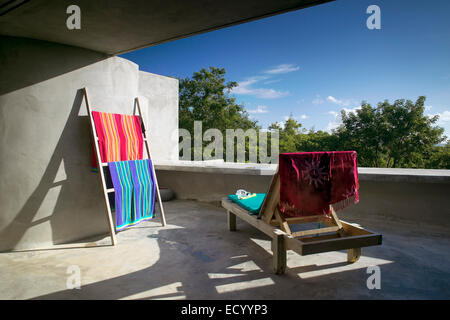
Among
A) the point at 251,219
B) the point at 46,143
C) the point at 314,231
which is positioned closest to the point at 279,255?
the point at 314,231

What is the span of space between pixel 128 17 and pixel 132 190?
6.50 feet

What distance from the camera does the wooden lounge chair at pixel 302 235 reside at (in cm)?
218

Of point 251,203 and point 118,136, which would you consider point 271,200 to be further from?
point 118,136

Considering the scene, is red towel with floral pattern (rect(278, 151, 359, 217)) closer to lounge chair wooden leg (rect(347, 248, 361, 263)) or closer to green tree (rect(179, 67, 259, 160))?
lounge chair wooden leg (rect(347, 248, 361, 263))

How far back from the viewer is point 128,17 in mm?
2494

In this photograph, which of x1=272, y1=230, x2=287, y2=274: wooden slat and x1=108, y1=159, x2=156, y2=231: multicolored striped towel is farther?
x1=108, y1=159, x2=156, y2=231: multicolored striped towel

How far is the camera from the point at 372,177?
3.73 meters

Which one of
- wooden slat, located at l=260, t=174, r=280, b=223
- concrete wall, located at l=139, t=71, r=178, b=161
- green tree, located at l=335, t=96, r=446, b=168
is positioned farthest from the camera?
green tree, located at l=335, t=96, r=446, b=168

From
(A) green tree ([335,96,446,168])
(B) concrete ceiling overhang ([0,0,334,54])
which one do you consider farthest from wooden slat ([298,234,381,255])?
(A) green tree ([335,96,446,168])

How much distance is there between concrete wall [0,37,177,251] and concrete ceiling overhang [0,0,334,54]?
0.86ft

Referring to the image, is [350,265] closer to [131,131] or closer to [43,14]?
[131,131]

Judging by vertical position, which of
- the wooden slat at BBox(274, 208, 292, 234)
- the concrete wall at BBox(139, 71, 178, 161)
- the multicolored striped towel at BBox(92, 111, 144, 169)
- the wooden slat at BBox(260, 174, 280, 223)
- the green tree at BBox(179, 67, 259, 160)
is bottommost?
the wooden slat at BBox(274, 208, 292, 234)

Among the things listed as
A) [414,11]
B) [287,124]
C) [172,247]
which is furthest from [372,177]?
[414,11]

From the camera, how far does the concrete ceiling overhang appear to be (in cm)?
223
